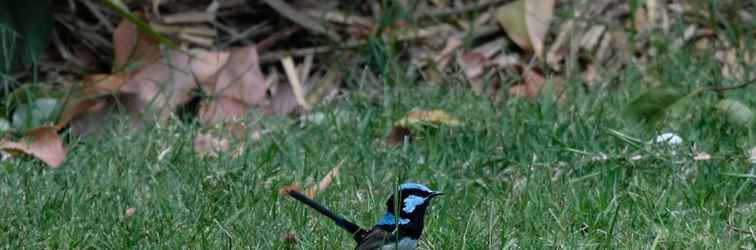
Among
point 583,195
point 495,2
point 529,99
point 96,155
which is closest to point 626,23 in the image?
point 495,2

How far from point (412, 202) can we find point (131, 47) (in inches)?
102

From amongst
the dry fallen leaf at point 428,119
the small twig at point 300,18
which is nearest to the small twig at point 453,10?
the small twig at point 300,18

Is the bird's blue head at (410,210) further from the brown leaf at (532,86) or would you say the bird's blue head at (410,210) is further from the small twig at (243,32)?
the small twig at (243,32)

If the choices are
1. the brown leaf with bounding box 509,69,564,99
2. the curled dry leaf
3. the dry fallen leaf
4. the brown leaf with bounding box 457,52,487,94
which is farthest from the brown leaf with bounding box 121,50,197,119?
the curled dry leaf

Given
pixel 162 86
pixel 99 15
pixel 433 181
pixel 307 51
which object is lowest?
pixel 307 51

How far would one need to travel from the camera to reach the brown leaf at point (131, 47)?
6340 millimetres

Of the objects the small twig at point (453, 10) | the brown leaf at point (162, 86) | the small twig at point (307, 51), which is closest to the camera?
the brown leaf at point (162, 86)

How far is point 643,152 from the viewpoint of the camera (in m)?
5.34

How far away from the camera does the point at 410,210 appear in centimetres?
413

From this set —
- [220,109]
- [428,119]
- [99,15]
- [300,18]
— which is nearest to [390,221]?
[428,119]

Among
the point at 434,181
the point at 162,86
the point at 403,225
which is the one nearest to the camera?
the point at 403,225

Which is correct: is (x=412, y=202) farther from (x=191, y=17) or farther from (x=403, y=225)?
(x=191, y=17)

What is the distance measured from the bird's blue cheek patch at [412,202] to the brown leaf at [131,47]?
2.51 meters

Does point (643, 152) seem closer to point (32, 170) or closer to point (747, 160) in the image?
point (747, 160)
